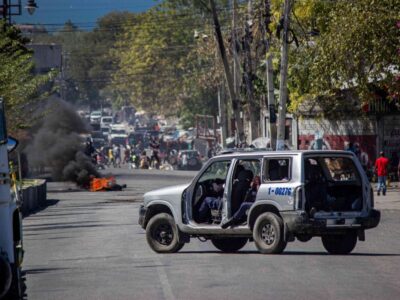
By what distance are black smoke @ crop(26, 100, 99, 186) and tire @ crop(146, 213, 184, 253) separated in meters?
42.4

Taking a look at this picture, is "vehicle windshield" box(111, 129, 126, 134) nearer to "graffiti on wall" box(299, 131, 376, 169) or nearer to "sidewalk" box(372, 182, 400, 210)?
"graffiti on wall" box(299, 131, 376, 169)

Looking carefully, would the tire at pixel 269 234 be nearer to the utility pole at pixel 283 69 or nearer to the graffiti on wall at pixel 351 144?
the utility pole at pixel 283 69

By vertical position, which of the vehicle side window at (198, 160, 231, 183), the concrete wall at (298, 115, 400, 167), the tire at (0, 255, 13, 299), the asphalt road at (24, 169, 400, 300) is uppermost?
the concrete wall at (298, 115, 400, 167)

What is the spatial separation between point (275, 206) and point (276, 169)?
2.42ft

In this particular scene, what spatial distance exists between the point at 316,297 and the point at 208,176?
298 inches

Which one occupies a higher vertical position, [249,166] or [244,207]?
[249,166]

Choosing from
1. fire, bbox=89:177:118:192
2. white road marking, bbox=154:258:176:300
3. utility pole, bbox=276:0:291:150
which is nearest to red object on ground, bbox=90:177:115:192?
fire, bbox=89:177:118:192

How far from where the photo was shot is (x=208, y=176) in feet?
70.8

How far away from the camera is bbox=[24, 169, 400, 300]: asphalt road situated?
15.1m

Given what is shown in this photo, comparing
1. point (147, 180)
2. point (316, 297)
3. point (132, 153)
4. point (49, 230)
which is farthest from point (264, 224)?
point (132, 153)

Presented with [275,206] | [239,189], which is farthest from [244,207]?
[275,206]

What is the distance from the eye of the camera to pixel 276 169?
2059 cm

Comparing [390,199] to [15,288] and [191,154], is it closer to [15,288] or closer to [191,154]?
[15,288]

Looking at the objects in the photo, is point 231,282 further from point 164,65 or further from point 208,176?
point 164,65
